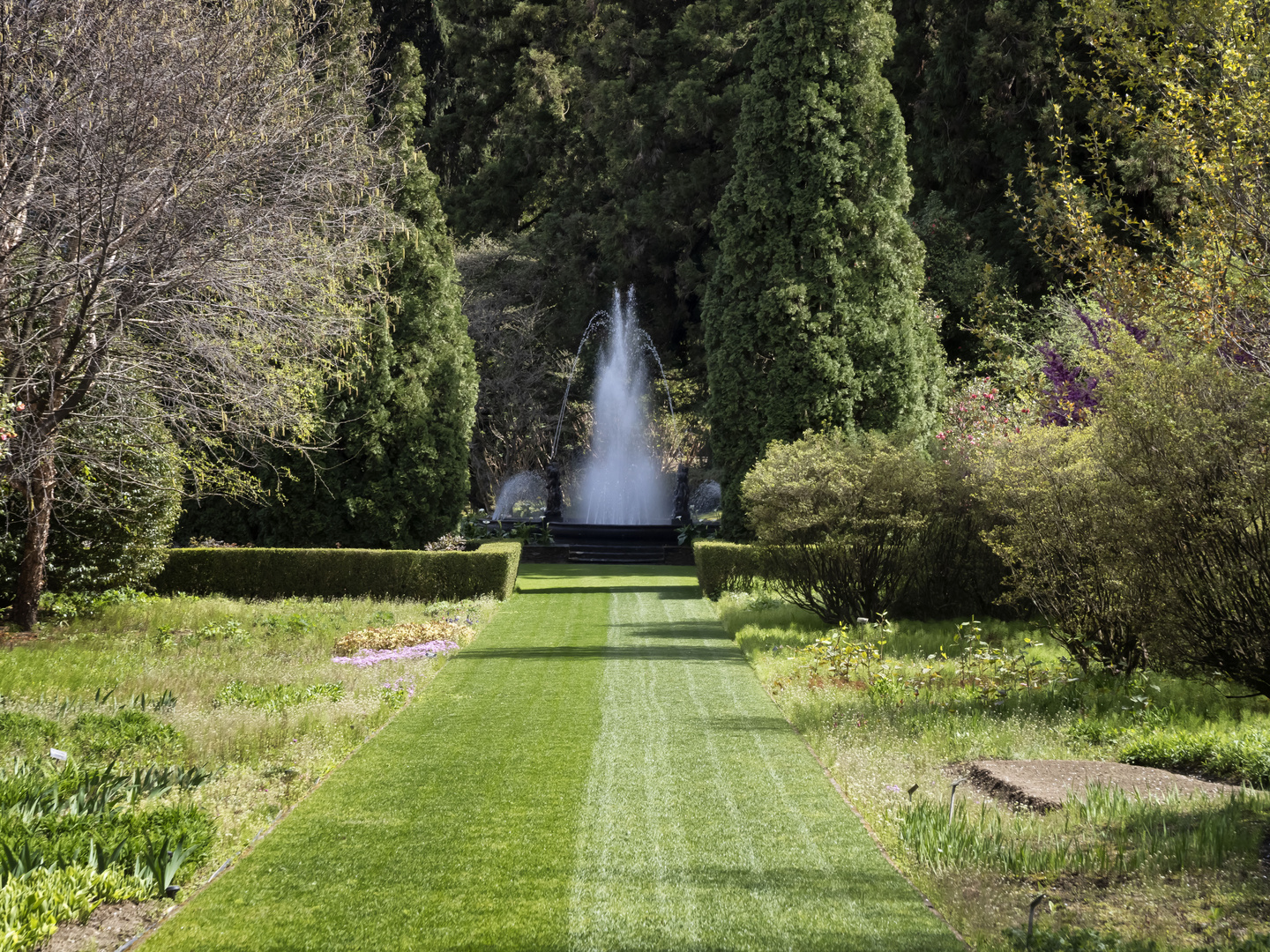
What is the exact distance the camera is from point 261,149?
9734 millimetres

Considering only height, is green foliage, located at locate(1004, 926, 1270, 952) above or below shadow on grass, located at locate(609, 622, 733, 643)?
above

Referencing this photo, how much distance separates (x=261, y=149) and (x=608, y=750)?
20.6ft

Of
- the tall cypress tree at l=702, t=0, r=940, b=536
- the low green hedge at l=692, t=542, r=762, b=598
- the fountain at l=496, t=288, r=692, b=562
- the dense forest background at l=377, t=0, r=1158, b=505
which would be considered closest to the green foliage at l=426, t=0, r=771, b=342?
the dense forest background at l=377, t=0, r=1158, b=505

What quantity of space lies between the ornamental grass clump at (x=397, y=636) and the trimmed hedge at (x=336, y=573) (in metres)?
3.09

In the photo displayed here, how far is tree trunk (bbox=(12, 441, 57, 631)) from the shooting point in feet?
37.6

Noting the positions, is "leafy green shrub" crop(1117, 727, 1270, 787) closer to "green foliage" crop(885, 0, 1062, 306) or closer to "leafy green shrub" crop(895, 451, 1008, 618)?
"leafy green shrub" crop(895, 451, 1008, 618)

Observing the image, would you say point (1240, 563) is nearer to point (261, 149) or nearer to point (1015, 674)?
point (1015, 674)

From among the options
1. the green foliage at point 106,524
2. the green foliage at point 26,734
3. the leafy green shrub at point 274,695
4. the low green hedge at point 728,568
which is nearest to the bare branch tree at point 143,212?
the green foliage at point 106,524

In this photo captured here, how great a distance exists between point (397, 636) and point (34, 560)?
409cm

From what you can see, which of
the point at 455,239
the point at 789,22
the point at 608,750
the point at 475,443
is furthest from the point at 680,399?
the point at 608,750

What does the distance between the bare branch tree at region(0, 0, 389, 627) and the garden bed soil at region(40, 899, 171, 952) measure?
482cm

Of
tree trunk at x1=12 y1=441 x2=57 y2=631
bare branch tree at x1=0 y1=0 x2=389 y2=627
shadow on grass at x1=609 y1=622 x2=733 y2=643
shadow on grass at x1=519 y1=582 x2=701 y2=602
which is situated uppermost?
bare branch tree at x1=0 y1=0 x2=389 y2=627

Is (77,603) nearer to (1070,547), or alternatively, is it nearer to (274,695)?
(274,695)

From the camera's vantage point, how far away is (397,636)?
1195cm
